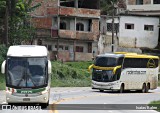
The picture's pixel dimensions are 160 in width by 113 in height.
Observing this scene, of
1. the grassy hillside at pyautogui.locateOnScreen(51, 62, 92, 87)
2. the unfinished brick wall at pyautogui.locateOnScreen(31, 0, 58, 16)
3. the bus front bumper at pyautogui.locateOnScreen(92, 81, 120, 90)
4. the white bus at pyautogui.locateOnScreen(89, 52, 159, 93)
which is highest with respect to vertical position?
the unfinished brick wall at pyautogui.locateOnScreen(31, 0, 58, 16)

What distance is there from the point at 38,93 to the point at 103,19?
50.9 m

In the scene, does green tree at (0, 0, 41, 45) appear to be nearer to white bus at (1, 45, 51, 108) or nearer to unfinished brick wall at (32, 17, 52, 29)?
unfinished brick wall at (32, 17, 52, 29)

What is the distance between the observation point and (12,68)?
25219 millimetres

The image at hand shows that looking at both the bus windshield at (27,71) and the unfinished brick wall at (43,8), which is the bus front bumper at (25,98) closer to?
the bus windshield at (27,71)

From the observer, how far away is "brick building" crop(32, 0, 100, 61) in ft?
225

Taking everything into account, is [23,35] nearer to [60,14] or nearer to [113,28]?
[60,14]

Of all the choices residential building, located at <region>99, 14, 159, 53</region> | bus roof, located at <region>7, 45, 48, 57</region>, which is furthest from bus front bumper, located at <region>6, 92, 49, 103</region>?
residential building, located at <region>99, 14, 159, 53</region>

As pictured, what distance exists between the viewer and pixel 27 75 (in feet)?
82.3

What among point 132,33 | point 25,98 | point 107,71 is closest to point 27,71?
point 25,98

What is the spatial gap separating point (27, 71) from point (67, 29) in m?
45.6

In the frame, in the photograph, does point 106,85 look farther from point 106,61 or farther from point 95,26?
point 95,26

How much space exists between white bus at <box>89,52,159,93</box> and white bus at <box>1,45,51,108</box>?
1727cm

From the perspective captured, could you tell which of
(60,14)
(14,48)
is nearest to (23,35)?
(60,14)

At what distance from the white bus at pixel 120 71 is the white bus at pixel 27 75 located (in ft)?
56.7
